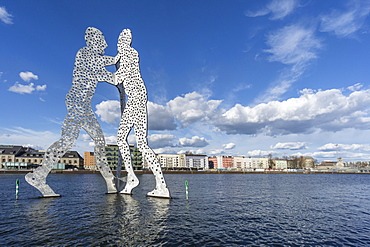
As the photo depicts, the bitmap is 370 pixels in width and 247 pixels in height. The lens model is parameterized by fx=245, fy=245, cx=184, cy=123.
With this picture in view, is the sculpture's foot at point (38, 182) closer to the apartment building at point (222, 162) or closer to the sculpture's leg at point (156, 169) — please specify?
the sculpture's leg at point (156, 169)

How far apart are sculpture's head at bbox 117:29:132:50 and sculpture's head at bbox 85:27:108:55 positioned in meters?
1.35

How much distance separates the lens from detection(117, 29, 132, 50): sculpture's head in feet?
66.8

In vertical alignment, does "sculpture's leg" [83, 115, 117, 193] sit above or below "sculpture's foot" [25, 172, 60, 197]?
above

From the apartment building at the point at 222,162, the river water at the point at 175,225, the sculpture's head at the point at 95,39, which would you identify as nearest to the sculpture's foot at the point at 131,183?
the river water at the point at 175,225

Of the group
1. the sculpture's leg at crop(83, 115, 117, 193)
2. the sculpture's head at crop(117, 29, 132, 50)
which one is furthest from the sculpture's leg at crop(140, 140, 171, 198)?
the sculpture's head at crop(117, 29, 132, 50)

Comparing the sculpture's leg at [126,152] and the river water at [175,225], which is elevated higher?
the sculpture's leg at [126,152]

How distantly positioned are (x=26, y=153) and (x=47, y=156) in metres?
94.3

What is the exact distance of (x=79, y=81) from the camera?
19.5 meters

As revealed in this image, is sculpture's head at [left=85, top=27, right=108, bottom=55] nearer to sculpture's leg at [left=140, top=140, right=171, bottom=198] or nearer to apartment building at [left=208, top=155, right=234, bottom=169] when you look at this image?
sculpture's leg at [left=140, top=140, right=171, bottom=198]

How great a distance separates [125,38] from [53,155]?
35.7 ft

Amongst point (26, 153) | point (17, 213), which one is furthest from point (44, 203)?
point (26, 153)

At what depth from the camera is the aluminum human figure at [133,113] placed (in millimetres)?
18672

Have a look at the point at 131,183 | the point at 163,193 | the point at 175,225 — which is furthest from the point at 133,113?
the point at 175,225

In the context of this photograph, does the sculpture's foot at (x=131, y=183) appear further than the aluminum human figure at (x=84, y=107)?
Yes
